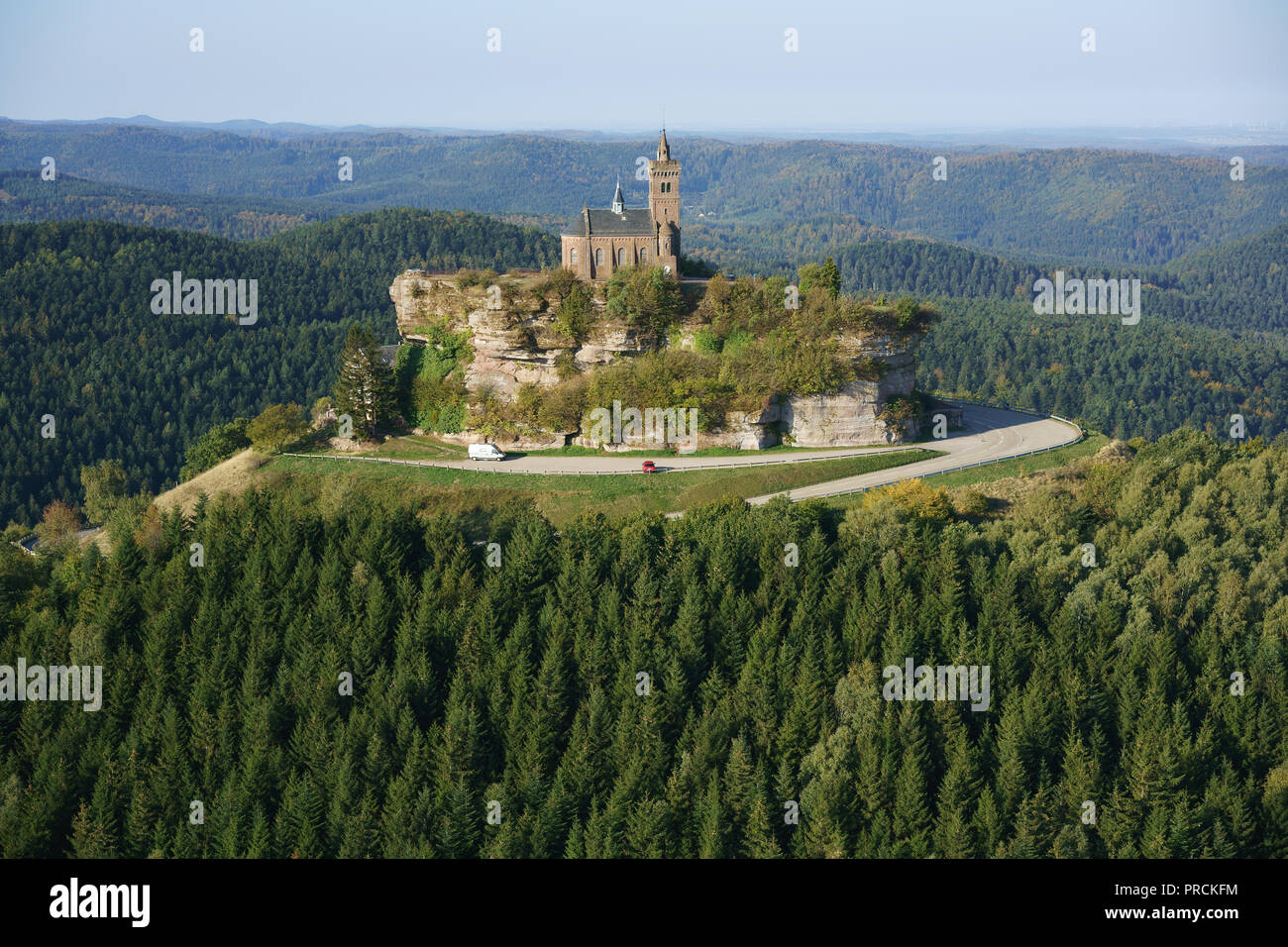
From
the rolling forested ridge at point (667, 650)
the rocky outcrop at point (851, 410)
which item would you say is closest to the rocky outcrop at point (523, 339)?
the rolling forested ridge at point (667, 650)

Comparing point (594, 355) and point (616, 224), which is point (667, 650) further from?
point (616, 224)

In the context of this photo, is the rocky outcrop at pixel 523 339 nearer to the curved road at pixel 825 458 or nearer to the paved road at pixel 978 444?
the curved road at pixel 825 458

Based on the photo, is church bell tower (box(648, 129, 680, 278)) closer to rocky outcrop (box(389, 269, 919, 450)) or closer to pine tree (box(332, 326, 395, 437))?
rocky outcrop (box(389, 269, 919, 450))

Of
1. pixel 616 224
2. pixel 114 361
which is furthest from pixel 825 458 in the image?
pixel 114 361

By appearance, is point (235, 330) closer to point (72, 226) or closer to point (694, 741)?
point (72, 226)
